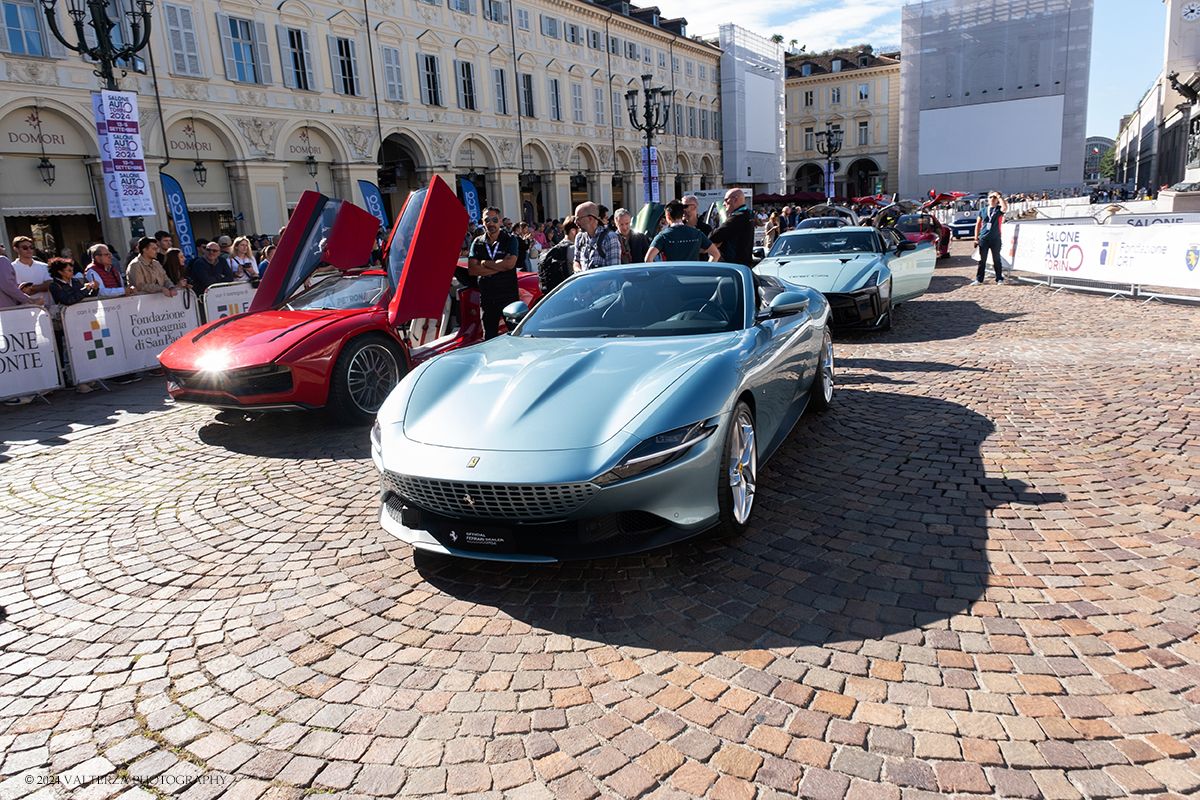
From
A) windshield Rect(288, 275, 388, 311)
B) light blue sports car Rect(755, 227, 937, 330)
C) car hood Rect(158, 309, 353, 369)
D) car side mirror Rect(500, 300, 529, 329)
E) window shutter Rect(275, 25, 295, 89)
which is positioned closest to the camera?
car side mirror Rect(500, 300, 529, 329)

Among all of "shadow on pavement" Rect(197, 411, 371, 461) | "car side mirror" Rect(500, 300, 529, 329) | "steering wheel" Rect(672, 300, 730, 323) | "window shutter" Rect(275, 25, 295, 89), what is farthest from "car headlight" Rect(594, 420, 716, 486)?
"window shutter" Rect(275, 25, 295, 89)

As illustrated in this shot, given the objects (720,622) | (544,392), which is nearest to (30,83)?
(544,392)

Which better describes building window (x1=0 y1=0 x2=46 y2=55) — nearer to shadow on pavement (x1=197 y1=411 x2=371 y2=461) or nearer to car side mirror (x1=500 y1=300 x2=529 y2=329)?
shadow on pavement (x1=197 y1=411 x2=371 y2=461)

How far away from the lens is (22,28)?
62.4 ft

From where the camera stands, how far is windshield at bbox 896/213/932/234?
73.3 ft

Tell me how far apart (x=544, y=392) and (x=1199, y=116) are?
62596 millimetres

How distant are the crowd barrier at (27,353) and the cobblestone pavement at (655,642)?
374 centimetres

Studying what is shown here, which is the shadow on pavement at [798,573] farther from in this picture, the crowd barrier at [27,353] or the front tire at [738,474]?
the crowd barrier at [27,353]

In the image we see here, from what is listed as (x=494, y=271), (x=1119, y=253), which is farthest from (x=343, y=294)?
(x=1119, y=253)

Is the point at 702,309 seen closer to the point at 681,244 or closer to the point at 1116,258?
the point at 681,244

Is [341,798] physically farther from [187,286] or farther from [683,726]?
[187,286]

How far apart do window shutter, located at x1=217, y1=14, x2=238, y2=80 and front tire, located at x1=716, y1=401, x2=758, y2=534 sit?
25.5m

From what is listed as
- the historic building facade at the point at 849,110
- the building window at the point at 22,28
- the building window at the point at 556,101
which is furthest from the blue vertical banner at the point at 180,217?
the historic building facade at the point at 849,110

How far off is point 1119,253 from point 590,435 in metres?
13.4
